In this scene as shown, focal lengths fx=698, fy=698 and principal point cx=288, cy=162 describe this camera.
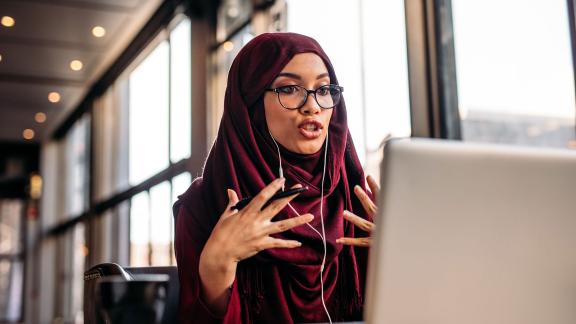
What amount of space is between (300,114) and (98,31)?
541 centimetres

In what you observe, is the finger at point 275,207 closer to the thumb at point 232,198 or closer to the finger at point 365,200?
the thumb at point 232,198

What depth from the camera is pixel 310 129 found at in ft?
5.90

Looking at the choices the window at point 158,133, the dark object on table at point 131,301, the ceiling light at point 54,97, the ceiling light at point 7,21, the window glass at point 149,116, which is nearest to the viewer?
the dark object on table at point 131,301

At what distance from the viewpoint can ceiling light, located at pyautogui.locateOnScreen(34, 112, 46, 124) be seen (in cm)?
1018

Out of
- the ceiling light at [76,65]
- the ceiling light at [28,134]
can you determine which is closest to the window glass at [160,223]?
the ceiling light at [76,65]

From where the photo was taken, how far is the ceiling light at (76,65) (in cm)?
783

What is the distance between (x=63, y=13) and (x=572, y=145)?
5026 millimetres

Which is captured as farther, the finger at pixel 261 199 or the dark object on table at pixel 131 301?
the finger at pixel 261 199

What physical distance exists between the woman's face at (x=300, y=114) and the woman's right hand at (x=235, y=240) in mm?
183

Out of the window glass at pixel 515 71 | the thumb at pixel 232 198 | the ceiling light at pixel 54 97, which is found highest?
the ceiling light at pixel 54 97

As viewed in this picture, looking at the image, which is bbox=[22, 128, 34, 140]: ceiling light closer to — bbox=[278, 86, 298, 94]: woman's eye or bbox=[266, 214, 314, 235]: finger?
bbox=[278, 86, 298, 94]: woman's eye

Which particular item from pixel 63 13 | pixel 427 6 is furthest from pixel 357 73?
pixel 63 13

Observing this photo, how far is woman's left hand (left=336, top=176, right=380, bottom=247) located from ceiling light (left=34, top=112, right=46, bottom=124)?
360 inches

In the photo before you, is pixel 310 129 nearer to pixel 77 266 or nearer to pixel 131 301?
pixel 131 301
